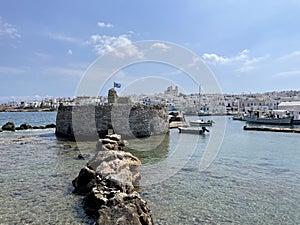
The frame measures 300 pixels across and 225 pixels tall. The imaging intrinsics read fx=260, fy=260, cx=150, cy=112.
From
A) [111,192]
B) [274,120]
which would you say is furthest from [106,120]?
[274,120]

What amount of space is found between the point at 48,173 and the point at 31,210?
16.0 feet

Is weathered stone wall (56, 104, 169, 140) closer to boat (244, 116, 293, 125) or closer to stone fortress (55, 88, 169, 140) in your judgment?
stone fortress (55, 88, 169, 140)

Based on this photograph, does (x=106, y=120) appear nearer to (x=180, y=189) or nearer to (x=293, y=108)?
(x=180, y=189)

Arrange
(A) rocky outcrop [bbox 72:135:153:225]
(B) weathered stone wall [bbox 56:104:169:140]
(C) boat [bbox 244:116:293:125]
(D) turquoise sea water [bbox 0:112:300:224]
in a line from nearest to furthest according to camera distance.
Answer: (A) rocky outcrop [bbox 72:135:153:225] < (D) turquoise sea water [bbox 0:112:300:224] < (B) weathered stone wall [bbox 56:104:169:140] < (C) boat [bbox 244:116:293:125]

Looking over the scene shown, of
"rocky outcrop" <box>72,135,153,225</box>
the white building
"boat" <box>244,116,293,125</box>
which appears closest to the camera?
"rocky outcrop" <box>72,135,153,225</box>

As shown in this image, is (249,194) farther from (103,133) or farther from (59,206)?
(103,133)

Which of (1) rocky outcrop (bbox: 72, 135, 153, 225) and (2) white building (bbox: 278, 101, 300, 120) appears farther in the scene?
(2) white building (bbox: 278, 101, 300, 120)

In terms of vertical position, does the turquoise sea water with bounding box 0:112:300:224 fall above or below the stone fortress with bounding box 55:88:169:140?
below

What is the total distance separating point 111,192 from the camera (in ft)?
28.7

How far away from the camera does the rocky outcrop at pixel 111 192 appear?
23.1 ft

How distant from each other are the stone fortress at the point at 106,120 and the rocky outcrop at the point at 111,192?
13616mm

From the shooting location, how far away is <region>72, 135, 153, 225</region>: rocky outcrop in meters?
7.05

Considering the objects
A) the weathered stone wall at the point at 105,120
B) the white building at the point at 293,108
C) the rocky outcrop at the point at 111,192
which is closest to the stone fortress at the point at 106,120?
the weathered stone wall at the point at 105,120

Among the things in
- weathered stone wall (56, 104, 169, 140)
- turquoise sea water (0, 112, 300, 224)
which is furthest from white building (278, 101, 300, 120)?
turquoise sea water (0, 112, 300, 224)
